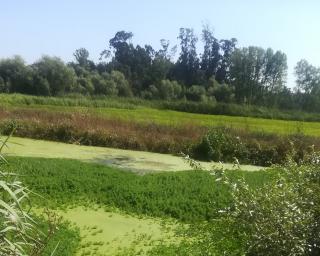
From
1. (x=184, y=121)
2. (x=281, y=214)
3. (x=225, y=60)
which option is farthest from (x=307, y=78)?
(x=281, y=214)

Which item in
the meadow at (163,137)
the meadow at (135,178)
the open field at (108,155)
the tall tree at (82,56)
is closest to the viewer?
the meadow at (135,178)

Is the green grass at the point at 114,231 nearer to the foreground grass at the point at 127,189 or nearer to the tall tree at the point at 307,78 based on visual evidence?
the foreground grass at the point at 127,189

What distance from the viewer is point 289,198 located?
495cm

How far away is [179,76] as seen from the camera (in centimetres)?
6106

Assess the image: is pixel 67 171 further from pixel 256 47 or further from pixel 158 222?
pixel 256 47

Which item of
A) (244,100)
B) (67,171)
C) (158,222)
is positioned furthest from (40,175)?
(244,100)

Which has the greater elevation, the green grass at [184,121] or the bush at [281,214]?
the bush at [281,214]

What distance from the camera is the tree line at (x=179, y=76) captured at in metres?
46.0

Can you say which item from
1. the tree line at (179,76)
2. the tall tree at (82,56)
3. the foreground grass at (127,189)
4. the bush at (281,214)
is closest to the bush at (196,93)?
the tree line at (179,76)

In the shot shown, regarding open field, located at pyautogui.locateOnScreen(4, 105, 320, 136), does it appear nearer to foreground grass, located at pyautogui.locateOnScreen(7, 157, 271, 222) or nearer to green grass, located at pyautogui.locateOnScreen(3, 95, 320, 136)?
green grass, located at pyautogui.locateOnScreen(3, 95, 320, 136)

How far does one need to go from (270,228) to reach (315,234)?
0.37 m

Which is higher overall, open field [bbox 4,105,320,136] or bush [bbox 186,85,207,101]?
bush [bbox 186,85,207,101]

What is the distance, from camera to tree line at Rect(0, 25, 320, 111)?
151ft

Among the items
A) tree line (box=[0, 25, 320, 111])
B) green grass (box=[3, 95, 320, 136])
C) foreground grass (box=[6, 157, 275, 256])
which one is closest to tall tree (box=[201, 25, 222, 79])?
tree line (box=[0, 25, 320, 111])
